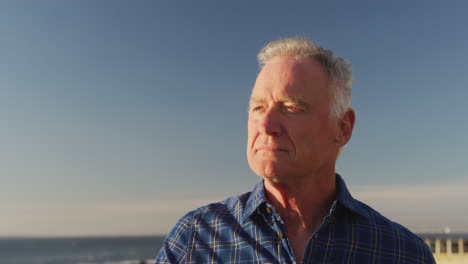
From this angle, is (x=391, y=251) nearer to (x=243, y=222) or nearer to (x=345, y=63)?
(x=243, y=222)

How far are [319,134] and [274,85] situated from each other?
35 cm

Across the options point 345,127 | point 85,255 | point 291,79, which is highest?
point 291,79

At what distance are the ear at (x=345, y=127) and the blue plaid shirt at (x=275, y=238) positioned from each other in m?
0.30

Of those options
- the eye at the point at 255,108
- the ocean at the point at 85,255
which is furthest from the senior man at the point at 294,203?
the ocean at the point at 85,255

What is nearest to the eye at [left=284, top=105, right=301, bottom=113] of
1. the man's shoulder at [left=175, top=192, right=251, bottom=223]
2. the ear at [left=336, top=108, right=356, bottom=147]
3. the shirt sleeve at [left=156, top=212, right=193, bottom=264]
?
the ear at [left=336, top=108, right=356, bottom=147]

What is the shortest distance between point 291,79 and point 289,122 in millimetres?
236

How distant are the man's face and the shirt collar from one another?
0.52ft

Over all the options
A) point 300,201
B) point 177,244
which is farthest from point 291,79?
point 177,244

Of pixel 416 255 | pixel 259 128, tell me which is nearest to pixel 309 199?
pixel 259 128

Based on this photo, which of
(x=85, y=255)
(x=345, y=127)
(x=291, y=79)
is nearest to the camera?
(x=291, y=79)

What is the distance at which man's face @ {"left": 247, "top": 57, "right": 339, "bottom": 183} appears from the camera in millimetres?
1964

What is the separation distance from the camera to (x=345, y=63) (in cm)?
234

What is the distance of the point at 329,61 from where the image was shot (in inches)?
88.5

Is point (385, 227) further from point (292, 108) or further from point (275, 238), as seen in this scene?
point (292, 108)
